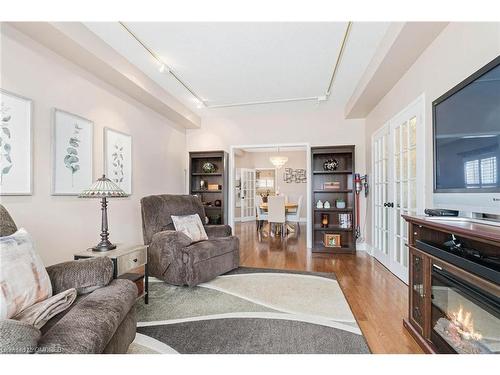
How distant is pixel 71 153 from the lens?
248cm

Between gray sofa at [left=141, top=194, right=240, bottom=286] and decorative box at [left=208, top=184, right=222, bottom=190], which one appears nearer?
gray sofa at [left=141, top=194, right=240, bottom=286]

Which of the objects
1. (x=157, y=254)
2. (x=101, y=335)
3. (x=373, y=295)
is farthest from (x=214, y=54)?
(x=373, y=295)

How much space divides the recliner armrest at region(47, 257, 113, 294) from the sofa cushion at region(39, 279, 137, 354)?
103mm

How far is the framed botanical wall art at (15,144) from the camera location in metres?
1.89

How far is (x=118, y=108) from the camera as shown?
3.16m

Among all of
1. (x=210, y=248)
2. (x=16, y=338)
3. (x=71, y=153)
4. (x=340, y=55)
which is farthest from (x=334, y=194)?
(x=16, y=338)

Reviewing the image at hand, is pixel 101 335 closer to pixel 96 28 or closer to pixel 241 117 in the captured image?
pixel 96 28

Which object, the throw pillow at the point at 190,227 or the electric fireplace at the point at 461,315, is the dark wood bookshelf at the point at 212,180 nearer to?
the throw pillow at the point at 190,227

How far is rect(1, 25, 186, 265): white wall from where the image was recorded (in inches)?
79.4

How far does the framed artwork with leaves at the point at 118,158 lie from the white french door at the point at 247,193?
205 inches

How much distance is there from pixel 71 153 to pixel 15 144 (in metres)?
0.52

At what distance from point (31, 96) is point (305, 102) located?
353 centimetres

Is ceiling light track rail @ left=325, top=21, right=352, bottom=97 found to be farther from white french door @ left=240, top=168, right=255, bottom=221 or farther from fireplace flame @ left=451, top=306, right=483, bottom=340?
white french door @ left=240, top=168, right=255, bottom=221

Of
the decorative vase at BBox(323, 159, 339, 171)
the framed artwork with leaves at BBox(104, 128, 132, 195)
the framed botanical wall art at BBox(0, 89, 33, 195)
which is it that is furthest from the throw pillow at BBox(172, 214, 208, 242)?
the decorative vase at BBox(323, 159, 339, 171)
